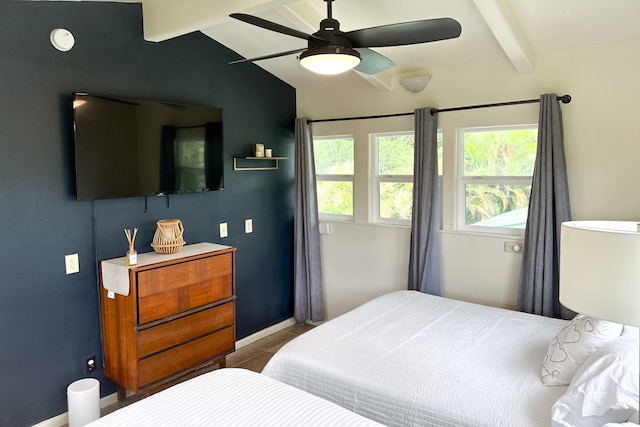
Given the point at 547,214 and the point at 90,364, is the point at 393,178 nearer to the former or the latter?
the point at 547,214

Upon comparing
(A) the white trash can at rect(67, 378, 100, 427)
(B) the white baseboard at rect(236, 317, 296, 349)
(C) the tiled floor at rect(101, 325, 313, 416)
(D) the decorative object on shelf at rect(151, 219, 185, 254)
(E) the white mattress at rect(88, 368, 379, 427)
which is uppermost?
(D) the decorative object on shelf at rect(151, 219, 185, 254)

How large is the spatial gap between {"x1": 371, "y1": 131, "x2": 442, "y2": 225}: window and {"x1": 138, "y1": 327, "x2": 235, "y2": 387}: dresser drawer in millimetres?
1707

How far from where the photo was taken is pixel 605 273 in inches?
48.7

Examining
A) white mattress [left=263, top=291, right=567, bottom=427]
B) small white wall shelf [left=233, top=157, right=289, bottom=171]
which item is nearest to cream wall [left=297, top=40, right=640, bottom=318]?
small white wall shelf [left=233, top=157, right=289, bottom=171]

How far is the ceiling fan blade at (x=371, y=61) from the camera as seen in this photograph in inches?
97.3

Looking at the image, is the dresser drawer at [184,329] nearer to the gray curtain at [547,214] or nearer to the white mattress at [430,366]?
the white mattress at [430,366]

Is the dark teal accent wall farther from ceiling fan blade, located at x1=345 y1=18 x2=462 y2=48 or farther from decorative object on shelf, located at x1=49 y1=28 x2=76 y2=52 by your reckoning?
ceiling fan blade, located at x1=345 y1=18 x2=462 y2=48

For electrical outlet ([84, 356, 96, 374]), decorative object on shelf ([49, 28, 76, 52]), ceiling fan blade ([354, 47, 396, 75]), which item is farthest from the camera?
electrical outlet ([84, 356, 96, 374])

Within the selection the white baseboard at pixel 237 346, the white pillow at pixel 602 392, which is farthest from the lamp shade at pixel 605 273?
the white baseboard at pixel 237 346

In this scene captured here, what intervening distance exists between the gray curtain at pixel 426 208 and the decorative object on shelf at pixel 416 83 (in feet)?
0.63

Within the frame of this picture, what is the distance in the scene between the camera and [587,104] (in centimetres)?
311

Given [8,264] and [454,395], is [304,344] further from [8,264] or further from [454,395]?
[8,264]

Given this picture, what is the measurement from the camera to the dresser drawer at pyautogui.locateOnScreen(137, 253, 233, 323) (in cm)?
298

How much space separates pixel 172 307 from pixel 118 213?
0.75 meters
